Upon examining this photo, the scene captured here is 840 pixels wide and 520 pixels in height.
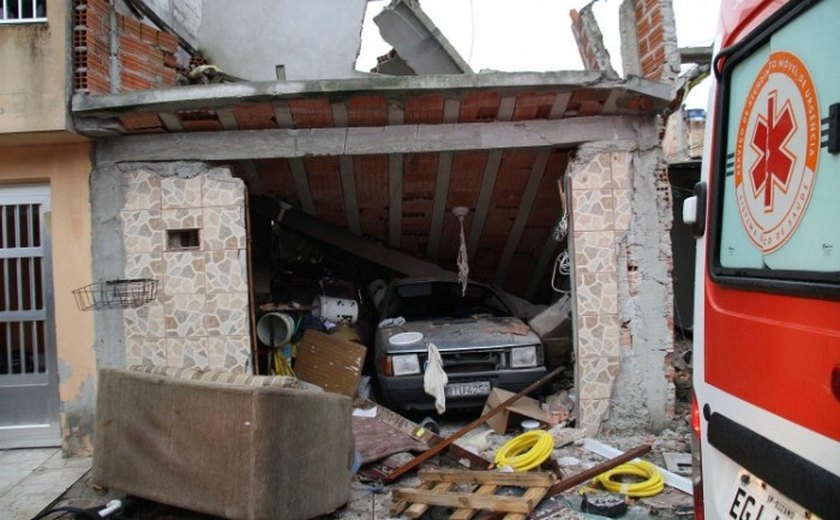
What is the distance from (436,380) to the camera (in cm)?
565

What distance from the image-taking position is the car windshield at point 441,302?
7.13 metres

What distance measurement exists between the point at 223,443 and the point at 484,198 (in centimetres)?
419

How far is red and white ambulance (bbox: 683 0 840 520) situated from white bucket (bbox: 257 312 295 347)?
4.72 meters

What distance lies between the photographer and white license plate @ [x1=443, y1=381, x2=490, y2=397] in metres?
5.76

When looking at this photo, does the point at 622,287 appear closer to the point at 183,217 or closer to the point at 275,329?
the point at 275,329

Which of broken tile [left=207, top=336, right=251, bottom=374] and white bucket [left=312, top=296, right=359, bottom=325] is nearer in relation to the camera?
broken tile [left=207, top=336, right=251, bottom=374]

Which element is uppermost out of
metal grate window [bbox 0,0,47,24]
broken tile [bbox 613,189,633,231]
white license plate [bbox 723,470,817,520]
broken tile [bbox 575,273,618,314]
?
metal grate window [bbox 0,0,47,24]

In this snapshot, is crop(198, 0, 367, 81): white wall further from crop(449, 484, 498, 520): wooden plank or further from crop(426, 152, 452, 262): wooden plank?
crop(449, 484, 498, 520): wooden plank

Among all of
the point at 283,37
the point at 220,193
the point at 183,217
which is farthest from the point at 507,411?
the point at 283,37

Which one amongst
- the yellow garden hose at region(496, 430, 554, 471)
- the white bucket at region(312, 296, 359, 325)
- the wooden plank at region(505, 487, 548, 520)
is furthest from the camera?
the white bucket at region(312, 296, 359, 325)

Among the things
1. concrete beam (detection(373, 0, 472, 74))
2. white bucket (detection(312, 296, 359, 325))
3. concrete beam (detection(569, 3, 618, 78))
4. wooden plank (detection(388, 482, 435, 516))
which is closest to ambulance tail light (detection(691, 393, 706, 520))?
wooden plank (detection(388, 482, 435, 516))

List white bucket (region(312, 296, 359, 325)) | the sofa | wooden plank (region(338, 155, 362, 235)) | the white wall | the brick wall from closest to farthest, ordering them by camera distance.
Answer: the sofa → the brick wall → wooden plank (region(338, 155, 362, 235)) → white bucket (region(312, 296, 359, 325)) → the white wall

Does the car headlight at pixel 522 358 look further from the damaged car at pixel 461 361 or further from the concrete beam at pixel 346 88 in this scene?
the concrete beam at pixel 346 88

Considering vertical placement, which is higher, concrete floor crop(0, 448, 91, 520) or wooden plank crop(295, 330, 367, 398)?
wooden plank crop(295, 330, 367, 398)
